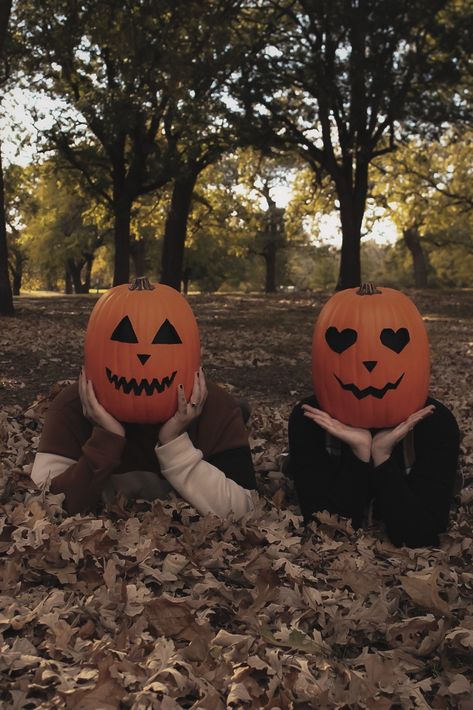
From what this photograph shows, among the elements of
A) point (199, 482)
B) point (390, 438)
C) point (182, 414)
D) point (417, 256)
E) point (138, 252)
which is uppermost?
point (138, 252)

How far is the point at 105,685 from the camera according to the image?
2670 mm

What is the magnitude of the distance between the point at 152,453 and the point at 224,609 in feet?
3.70

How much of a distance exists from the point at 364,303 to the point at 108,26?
13489 mm

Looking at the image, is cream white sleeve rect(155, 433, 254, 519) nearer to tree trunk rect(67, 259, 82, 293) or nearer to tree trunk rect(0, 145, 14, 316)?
tree trunk rect(0, 145, 14, 316)

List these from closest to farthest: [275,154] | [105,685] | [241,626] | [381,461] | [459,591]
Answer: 1. [105,685]
2. [241,626]
3. [459,591]
4. [381,461]
5. [275,154]

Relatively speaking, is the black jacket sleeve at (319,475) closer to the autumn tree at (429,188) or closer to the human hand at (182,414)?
the human hand at (182,414)

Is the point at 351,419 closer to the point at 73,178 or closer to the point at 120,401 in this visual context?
the point at 120,401

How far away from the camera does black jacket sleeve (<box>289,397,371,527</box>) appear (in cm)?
407

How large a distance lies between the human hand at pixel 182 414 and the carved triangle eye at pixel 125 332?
1.31 ft

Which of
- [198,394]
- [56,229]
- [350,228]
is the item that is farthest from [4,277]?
[56,229]

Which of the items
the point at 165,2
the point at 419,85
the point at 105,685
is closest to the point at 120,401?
the point at 105,685

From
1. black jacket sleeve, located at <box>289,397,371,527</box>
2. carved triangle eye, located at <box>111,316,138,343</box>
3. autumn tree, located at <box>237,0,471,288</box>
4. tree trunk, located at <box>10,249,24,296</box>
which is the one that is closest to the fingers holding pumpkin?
carved triangle eye, located at <box>111,316,138,343</box>

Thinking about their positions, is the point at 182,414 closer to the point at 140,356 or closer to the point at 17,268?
the point at 140,356

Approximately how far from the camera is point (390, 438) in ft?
12.9
